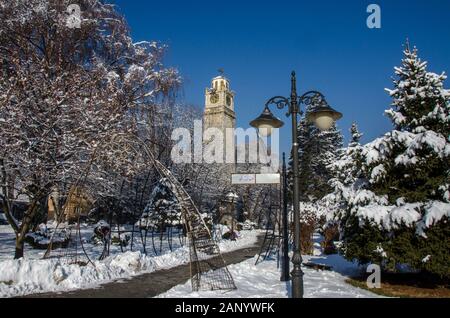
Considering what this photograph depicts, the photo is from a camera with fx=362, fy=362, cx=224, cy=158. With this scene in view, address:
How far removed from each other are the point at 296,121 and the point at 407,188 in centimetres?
462

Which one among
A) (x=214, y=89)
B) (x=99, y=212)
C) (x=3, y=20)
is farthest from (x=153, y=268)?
(x=214, y=89)

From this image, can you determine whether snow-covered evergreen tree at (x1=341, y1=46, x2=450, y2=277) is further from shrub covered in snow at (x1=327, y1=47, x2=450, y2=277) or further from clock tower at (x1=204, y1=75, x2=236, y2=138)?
clock tower at (x1=204, y1=75, x2=236, y2=138)

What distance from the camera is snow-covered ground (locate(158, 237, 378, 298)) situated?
A: 7.93m

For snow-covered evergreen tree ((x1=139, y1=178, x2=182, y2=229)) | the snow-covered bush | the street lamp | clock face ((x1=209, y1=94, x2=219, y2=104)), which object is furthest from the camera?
clock face ((x1=209, y1=94, x2=219, y2=104))

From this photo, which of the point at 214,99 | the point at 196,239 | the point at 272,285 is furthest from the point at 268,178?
the point at 214,99

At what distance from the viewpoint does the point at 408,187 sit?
9.66 metres

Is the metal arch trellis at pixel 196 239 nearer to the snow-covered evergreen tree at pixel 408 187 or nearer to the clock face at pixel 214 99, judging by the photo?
the snow-covered evergreen tree at pixel 408 187

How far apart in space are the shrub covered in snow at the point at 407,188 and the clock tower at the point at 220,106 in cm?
5558

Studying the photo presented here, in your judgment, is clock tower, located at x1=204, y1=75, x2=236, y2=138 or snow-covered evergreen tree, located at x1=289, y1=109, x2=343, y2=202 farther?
clock tower, located at x1=204, y1=75, x2=236, y2=138

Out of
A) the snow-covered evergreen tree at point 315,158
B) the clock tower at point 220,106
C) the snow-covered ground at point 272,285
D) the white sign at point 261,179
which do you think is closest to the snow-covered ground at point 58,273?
the snow-covered ground at point 272,285

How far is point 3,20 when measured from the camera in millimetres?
13125

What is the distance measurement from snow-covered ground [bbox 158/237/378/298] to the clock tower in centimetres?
5449

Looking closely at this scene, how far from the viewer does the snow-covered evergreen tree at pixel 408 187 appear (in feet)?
28.3

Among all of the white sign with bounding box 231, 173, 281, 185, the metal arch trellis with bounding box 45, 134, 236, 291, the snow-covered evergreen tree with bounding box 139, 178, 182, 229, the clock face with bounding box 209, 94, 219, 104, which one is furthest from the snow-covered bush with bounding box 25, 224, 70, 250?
the clock face with bounding box 209, 94, 219, 104
